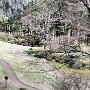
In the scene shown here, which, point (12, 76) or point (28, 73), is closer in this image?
point (12, 76)

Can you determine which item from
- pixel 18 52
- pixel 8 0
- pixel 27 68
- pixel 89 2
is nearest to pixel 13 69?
pixel 27 68

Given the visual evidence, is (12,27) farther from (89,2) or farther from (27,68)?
(89,2)

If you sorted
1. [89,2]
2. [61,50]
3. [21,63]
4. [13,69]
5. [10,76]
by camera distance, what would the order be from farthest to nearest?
[21,63]
[13,69]
[10,76]
[61,50]
[89,2]

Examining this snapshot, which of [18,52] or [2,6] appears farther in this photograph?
[2,6]

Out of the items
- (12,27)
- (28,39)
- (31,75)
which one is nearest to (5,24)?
(12,27)

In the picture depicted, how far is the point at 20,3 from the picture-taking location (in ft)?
191

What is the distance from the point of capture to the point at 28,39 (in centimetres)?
5372

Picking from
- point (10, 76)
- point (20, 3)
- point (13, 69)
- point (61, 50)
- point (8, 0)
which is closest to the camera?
point (61, 50)

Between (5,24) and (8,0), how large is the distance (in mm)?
5731

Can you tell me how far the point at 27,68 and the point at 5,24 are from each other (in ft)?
107

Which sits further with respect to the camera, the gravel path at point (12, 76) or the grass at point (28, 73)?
the grass at point (28, 73)

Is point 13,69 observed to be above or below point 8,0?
below

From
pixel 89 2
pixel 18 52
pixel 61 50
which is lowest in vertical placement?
pixel 18 52

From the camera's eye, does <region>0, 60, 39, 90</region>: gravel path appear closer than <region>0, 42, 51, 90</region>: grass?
Yes
